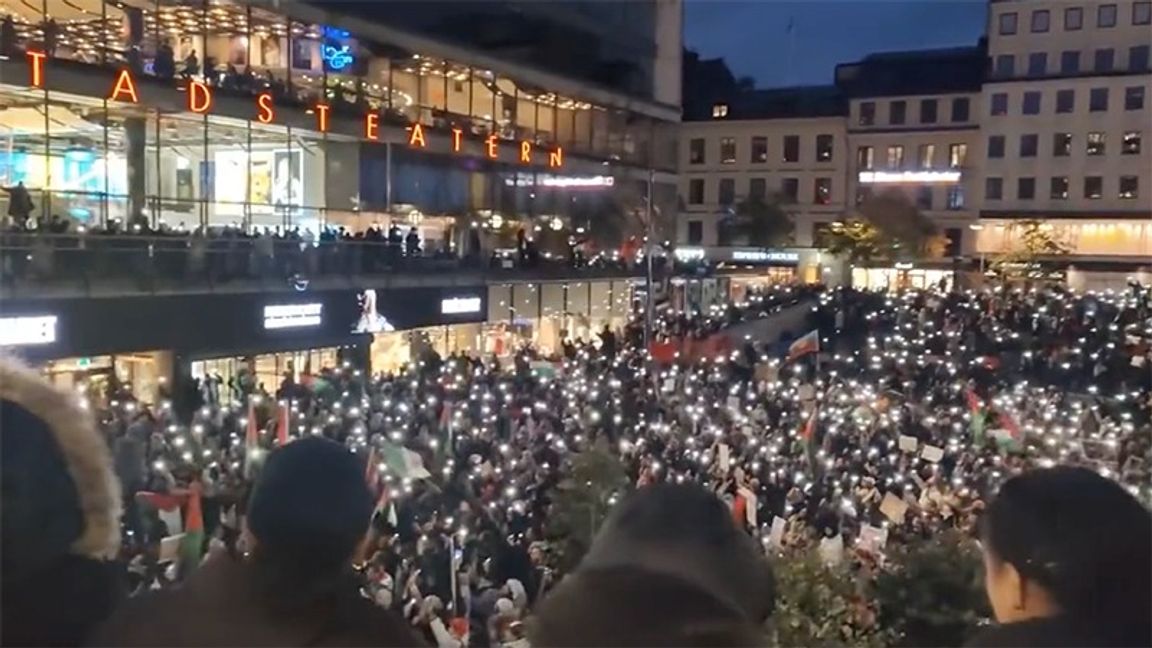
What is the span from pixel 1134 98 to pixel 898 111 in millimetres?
12786

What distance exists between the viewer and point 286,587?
228 cm

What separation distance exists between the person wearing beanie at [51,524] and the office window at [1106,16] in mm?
67822

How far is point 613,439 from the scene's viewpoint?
1683 centimetres

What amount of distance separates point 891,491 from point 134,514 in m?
8.48

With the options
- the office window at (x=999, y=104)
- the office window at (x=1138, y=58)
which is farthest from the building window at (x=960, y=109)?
the office window at (x=1138, y=58)

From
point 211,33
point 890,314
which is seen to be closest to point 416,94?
point 211,33

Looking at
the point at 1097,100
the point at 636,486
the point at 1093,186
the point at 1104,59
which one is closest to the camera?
the point at 636,486

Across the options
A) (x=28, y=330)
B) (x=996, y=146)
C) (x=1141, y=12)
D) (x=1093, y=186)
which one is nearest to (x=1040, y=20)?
(x=1141, y=12)

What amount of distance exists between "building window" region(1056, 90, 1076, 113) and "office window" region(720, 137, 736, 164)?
1886 centimetres

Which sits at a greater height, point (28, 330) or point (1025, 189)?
point (1025, 189)

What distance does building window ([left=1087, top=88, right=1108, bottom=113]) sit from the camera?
62.1 metres

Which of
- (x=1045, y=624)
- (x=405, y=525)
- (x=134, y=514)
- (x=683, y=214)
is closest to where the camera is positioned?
(x=1045, y=624)

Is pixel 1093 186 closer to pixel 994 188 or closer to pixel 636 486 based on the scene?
pixel 994 188

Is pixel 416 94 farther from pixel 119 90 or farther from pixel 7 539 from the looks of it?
pixel 7 539
